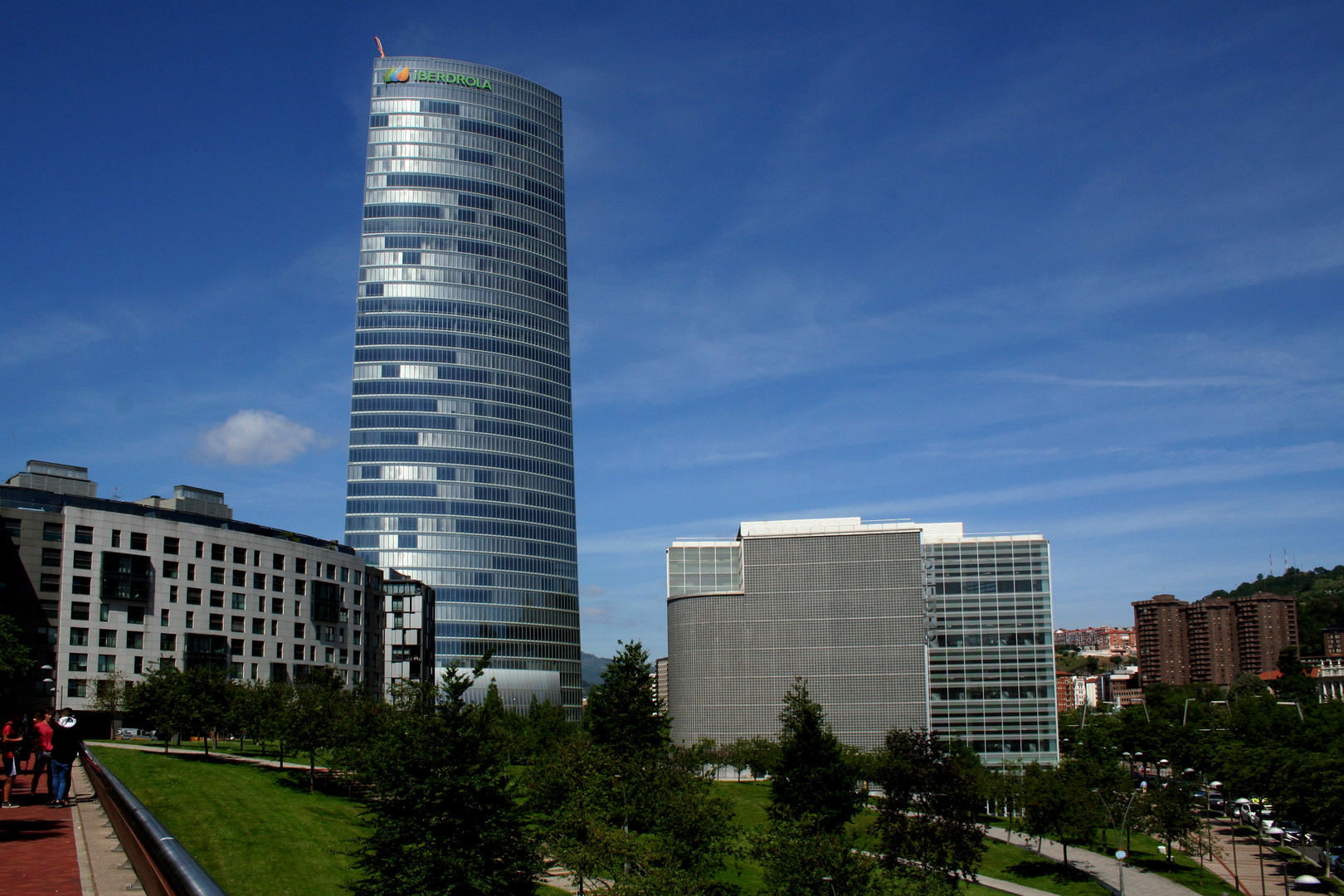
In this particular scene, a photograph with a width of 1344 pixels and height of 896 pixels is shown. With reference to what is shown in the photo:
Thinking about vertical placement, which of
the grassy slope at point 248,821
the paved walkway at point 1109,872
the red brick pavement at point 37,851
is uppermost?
the red brick pavement at point 37,851

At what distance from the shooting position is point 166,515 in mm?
132750

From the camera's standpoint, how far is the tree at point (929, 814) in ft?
243

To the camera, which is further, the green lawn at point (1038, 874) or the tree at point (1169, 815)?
the tree at point (1169, 815)

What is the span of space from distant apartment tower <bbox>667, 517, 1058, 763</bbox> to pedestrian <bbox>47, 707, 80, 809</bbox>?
147543mm

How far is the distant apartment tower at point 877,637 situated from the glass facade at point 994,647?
186 millimetres

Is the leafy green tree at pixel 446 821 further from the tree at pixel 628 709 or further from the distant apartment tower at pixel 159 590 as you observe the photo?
the distant apartment tower at pixel 159 590

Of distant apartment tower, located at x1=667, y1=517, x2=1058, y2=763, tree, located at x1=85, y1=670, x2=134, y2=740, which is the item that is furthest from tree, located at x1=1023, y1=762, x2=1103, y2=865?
tree, located at x1=85, y1=670, x2=134, y2=740

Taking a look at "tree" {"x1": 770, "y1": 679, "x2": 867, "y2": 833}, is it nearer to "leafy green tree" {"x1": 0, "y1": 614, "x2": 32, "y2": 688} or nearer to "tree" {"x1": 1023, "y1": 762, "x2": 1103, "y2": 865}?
"tree" {"x1": 1023, "y1": 762, "x2": 1103, "y2": 865}

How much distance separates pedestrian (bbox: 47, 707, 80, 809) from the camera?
1065 inches

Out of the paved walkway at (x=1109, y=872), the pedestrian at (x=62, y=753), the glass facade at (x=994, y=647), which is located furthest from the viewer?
the glass facade at (x=994, y=647)

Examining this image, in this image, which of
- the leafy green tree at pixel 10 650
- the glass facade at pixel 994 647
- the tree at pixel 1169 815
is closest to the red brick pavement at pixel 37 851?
the leafy green tree at pixel 10 650

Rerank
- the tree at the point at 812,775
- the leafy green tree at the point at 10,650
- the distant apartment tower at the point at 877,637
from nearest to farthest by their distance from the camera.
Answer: the leafy green tree at the point at 10,650 → the tree at the point at 812,775 → the distant apartment tower at the point at 877,637

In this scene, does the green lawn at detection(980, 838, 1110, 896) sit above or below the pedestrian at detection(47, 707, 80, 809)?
below

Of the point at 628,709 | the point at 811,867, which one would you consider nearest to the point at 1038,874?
the point at 628,709
